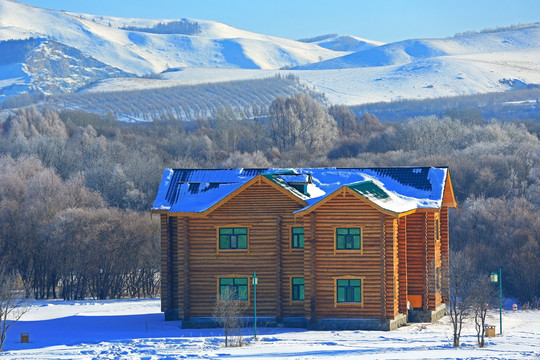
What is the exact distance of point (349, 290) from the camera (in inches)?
1531

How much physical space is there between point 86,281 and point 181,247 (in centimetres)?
2164

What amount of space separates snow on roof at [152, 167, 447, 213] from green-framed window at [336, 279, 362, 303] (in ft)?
9.87

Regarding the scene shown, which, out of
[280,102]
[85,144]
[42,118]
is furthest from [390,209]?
[42,118]

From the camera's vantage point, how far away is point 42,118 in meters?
132

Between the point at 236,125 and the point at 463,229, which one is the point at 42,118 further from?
the point at 463,229

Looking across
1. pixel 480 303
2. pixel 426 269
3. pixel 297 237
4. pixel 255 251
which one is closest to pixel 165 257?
pixel 255 251

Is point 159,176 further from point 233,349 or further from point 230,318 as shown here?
point 233,349

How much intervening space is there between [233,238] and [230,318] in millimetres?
4799

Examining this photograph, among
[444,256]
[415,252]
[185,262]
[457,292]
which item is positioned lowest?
[457,292]

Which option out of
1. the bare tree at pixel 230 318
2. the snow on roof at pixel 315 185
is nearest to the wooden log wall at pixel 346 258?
the snow on roof at pixel 315 185

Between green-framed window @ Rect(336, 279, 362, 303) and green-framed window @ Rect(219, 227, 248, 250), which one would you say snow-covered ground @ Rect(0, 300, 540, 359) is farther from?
green-framed window @ Rect(219, 227, 248, 250)

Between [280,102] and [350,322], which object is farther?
[280,102]

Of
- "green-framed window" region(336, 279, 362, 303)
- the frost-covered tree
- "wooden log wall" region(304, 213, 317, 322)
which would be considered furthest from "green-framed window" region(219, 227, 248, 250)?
the frost-covered tree

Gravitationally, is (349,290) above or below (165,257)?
below
